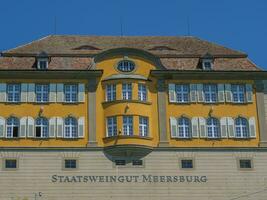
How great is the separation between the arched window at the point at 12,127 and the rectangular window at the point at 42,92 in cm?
260

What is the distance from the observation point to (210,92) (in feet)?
178

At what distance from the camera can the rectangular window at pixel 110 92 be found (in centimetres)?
5294

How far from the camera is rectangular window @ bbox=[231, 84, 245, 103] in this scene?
5434 centimetres

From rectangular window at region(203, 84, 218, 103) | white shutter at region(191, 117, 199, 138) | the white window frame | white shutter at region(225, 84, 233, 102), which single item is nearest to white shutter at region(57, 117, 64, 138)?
the white window frame

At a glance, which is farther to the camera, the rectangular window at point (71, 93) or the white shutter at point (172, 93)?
the white shutter at point (172, 93)

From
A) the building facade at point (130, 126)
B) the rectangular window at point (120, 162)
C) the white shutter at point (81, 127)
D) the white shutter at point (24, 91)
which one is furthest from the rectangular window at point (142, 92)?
the white shutter at point (24, 91)

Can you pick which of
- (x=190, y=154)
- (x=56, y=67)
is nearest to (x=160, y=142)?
(x=190, y=154)

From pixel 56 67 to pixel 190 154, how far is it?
→ 13644mm

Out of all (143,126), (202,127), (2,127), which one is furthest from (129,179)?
(2,127)

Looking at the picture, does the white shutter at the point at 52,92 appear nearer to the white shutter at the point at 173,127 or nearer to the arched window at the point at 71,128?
the arched window at the point at 71,128

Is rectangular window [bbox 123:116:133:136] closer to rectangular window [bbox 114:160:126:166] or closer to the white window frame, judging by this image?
the white window frame

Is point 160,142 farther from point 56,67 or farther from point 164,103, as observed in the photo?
point 56,67

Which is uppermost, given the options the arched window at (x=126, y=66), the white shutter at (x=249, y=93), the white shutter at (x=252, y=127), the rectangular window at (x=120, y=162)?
the arched window at (x=126, y=66)

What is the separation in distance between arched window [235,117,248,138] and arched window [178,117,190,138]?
13.7 ft
